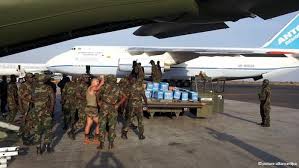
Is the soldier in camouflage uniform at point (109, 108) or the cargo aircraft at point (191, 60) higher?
the cargo aircraft at point (191, 60)

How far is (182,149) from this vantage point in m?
7.88

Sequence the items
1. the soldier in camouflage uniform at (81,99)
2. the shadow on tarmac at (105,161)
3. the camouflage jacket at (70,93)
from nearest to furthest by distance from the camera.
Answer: the shadow on tarmac at (105,161), the soldier in camouflage uniform at (81,99), the camouflage jacket at (70,93)

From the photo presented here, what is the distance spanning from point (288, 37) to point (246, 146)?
29.9 m

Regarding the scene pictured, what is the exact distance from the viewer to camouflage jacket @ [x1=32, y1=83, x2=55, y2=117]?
7.12 metres

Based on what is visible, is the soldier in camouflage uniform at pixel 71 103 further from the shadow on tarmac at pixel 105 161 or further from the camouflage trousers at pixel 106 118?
the shadow on tarmac at pixel 105 161

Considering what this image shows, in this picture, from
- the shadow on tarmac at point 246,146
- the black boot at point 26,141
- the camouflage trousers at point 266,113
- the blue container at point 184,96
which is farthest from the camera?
the blue container at point 184,96

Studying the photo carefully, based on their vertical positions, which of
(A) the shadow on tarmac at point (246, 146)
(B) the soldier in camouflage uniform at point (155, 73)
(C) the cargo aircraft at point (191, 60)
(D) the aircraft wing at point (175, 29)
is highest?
(C) the cargo aircraft at point (191, 60)

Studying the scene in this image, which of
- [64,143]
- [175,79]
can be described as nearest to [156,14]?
[64,143]

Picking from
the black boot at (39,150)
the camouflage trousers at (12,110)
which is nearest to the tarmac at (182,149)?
the black boot at (39,150)

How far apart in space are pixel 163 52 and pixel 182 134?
20.5 metres

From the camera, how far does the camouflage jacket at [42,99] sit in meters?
7.12

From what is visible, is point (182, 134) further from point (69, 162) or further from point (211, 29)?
point (211, 29)

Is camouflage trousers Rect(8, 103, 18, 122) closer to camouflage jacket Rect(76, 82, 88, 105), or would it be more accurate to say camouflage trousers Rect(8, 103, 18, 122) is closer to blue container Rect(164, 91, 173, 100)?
camouflage jacket Rect(76, 82, 88, 105)

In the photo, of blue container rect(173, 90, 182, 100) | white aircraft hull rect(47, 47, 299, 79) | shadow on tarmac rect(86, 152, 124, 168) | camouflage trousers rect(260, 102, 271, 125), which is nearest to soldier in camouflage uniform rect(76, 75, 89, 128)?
shadow on tarmac rect(86, 152, 124, 168)
